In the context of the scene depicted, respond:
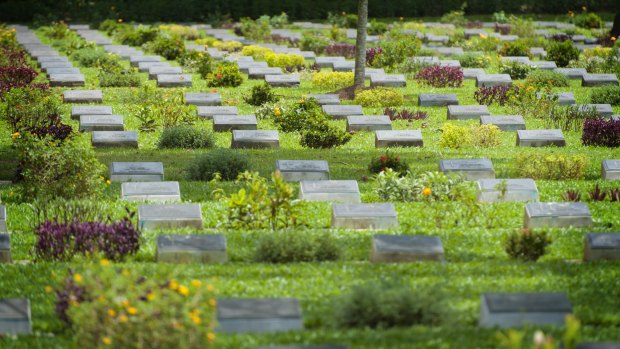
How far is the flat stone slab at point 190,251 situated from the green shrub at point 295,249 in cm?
37

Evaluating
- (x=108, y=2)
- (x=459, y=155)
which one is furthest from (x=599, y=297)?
(x=108, y=2)

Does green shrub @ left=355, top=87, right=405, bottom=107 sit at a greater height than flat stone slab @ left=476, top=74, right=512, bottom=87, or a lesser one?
greater

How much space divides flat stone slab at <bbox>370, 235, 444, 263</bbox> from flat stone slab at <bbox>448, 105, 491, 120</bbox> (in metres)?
9.01

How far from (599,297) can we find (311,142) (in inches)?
335

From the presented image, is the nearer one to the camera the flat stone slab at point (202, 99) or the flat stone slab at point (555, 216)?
the flat stone slab at point (555, 216)

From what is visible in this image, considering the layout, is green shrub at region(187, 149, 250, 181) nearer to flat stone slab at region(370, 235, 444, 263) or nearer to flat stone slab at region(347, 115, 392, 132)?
flat stone slab at region(347, 115, 392, 132)

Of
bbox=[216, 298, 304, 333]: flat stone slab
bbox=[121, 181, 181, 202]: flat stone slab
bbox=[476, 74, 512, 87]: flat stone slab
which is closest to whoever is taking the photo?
bbox=[216, 298, 304, 333]: flat stone slab

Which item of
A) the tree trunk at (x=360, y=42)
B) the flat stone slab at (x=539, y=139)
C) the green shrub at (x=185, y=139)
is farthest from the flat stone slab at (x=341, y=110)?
the flat stone slab at (x=539, y=139)

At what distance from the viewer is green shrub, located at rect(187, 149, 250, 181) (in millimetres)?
15273

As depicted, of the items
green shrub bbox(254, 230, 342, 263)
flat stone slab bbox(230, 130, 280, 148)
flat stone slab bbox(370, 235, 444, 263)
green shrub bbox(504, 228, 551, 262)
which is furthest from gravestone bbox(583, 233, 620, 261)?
flat stone slab bbox(230, 130, 280, 148)

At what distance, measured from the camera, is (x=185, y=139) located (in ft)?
58.0

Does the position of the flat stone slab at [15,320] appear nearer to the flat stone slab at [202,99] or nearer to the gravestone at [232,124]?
the gravestone at [232,124]

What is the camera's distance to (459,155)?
16906 mm

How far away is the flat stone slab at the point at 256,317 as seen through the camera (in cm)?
887
